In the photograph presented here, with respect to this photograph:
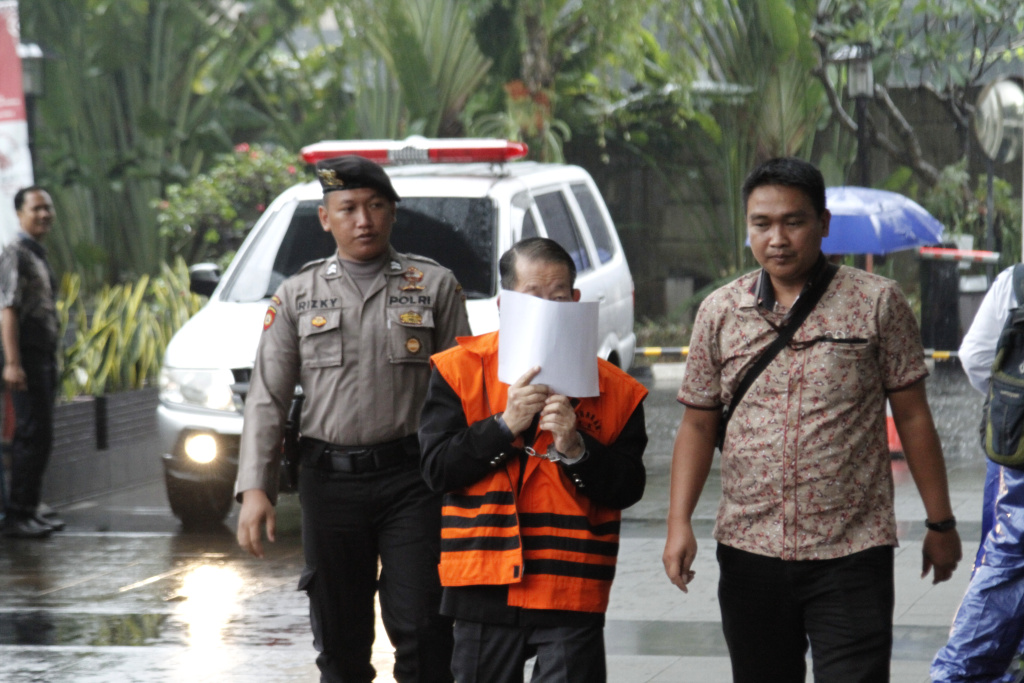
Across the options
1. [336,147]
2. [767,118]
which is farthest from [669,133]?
[336,147]

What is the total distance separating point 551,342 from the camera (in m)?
3.33

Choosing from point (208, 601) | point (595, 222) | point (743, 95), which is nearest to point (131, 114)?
point (743, 95)

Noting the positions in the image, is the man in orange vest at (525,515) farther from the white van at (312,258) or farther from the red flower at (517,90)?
the red flower at (517,90)

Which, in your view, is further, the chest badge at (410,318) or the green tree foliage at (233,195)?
the green tree foliage at (233,195)

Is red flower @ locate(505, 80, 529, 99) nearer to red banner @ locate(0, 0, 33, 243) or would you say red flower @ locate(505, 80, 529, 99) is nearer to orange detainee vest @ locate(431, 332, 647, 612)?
red banner @ locate(0, 0, 33, 243)

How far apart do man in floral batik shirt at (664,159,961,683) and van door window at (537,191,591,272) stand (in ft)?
17.5

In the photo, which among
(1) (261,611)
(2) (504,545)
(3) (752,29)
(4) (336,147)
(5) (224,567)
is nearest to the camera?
(2) (504,545)

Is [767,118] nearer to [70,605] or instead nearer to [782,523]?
[70,605]

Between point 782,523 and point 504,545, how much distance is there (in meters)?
0.66

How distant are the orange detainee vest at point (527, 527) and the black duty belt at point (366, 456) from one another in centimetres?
72

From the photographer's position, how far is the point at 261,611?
21.5 feet

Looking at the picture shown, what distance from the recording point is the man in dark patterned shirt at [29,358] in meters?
8.39

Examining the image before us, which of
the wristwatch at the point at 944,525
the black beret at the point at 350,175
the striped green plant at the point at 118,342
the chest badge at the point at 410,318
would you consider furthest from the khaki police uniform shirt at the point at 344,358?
the striped green plant at the point at 118,342

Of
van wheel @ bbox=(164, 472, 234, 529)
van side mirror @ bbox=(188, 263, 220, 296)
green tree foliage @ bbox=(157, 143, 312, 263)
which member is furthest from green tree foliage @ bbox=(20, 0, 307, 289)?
van wheel @ bbox=(164, 472, 234, 529)
